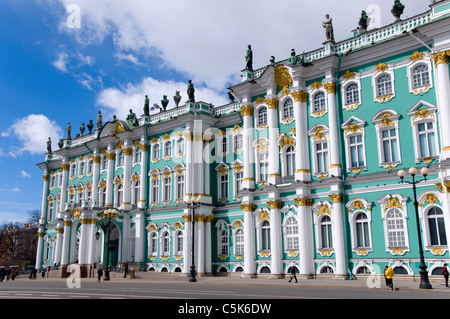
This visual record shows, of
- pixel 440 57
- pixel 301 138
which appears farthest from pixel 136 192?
pixel 440 57

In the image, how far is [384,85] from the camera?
29.3 meters

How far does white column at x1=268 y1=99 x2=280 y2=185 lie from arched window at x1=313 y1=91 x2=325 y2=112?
3.31 meters

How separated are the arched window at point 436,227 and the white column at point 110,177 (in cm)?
3237

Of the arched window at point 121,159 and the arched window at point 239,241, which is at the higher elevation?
the arched window at point 121,159

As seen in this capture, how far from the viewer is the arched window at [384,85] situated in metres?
29.1

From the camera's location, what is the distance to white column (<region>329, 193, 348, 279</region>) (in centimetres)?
2867

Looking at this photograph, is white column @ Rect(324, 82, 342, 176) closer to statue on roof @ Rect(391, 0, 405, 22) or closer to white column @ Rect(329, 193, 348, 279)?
white column @ Rect(329, 193, 348, 279)

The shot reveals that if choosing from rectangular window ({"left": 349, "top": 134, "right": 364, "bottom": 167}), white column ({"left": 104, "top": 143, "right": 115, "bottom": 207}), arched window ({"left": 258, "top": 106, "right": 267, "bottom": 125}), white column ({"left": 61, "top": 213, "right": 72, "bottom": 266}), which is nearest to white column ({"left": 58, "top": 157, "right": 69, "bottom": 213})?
white column ({"left": 61, "top": 213, "right": 72, "bottom": 266})

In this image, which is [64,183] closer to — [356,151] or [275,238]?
[275,238]

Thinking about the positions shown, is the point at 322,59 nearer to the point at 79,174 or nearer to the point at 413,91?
the point at 413,91

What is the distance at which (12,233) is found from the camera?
9719 cm

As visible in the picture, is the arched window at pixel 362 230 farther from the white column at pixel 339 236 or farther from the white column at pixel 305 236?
the white column at pixel 305 236

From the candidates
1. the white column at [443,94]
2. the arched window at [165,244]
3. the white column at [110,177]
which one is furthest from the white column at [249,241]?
the white column at [110,177]
